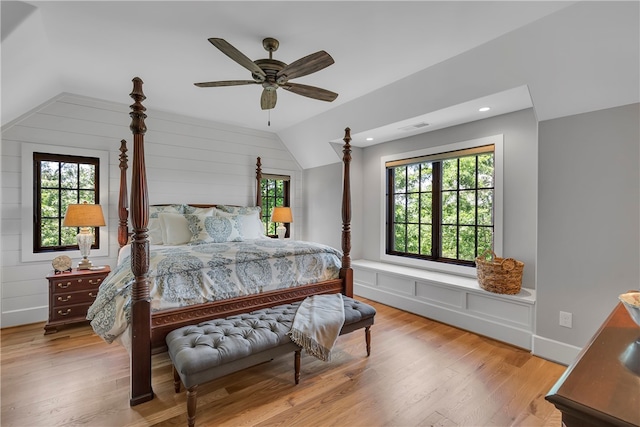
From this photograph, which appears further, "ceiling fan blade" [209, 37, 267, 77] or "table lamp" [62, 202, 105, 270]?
"table lamp" [62, 202, 105, 270]

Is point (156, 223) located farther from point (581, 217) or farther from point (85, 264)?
point (581, 217)

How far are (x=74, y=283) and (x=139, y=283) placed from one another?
1805 millimetres

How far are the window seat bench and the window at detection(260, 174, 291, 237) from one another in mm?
1641

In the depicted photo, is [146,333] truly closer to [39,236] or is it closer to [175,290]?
[175,290]

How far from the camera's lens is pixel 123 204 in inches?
141

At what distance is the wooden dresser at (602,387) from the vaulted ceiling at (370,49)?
2027 millimetres

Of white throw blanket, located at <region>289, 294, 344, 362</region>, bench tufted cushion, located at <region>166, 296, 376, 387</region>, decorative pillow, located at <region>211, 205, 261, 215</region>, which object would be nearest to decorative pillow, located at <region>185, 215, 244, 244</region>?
decorative pillow, located at <region>211, 205, 261, 215</region>

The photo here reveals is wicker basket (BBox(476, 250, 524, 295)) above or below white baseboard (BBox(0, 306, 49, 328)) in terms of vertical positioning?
above

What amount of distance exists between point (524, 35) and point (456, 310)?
2.64m

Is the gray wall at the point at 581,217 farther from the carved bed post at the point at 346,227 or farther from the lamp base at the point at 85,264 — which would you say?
the lamp base at the point at 85,264

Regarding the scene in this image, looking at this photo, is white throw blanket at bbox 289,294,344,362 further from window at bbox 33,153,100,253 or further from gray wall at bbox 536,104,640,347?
window at bbox 33,153,100,253

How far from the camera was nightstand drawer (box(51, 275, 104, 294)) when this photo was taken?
3.04 m

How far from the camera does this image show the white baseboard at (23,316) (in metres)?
3.14

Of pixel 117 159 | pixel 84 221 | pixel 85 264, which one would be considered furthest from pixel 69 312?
pixel 117 159
